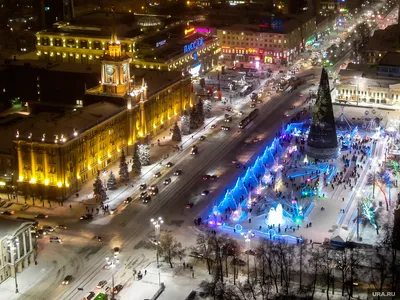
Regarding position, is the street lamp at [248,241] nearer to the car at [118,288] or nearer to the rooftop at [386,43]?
the car at [118,288]

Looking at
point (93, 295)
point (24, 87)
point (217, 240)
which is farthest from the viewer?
point (24, 87)

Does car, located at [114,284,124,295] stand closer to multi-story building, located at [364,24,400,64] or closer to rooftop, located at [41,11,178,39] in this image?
rooftop, located at [41,11,178,39]

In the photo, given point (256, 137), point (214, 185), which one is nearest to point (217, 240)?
point (214, 185)

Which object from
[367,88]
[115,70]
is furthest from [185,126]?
[367,88]

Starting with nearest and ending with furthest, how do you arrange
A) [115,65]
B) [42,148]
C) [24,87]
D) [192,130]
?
[42,148], [115,65], [192,130], [24,87]

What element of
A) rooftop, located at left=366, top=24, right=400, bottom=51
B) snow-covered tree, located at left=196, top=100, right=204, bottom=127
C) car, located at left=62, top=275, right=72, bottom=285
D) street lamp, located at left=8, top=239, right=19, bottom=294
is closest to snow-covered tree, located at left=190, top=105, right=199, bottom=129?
snow-covered tree, located at left=196, top=100, right=204, bottom=127

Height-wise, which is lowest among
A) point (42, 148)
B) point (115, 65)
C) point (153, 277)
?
point (153, 277)

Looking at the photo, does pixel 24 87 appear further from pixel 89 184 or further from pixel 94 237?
pixel 94 237

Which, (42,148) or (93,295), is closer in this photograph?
(93,295)
